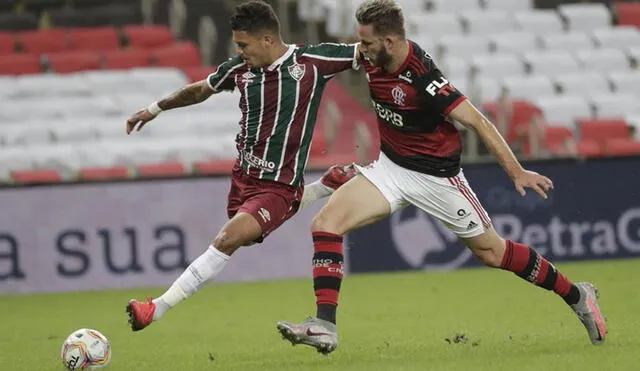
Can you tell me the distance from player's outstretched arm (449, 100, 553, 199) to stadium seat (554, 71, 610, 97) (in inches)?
426

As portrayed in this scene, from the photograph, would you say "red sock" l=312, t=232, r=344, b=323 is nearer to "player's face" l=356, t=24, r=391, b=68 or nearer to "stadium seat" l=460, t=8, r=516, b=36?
"player's face" l=356, t=24, r=391, b=68

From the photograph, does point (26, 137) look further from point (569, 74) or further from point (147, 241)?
point (569, 74)

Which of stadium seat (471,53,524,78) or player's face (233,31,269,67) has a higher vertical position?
player's face (233,31,269,67)

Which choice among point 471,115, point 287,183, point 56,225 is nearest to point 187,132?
point 56,225

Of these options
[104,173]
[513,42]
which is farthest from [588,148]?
[104,173]

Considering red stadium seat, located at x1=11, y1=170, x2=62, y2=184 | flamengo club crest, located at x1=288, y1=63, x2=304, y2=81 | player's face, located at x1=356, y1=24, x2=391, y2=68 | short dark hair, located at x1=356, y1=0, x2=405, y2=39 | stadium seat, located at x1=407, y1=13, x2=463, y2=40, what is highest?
short dark hair, located at x1=356, y1=0, x2=405, y2=39

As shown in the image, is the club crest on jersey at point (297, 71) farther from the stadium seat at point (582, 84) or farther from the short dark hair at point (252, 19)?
the stadium seat at point (582, 84)

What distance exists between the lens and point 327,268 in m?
8.09

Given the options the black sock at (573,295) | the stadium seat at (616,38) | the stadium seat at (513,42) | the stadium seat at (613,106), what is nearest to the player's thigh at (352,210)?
the black sock at (573,295)

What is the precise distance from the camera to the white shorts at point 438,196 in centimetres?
831

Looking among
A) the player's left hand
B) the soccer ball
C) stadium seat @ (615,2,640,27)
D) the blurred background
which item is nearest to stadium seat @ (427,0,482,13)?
the blurred background

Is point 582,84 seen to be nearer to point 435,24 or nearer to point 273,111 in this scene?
point 435,24

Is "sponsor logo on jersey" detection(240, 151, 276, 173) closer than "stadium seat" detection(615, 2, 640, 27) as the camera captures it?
Yes

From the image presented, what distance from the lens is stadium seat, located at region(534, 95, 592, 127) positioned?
693 inches
